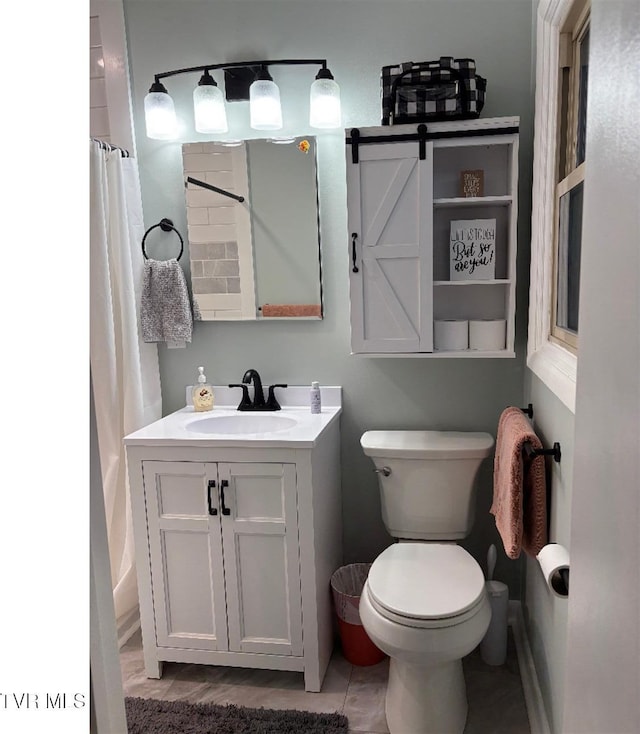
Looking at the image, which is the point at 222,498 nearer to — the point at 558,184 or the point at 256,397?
the point at 256,397

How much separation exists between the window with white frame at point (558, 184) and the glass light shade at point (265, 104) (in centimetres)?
91

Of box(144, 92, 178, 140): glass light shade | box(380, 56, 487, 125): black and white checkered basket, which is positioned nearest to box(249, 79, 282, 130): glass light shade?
box(144, 92, 178, 140): glass light shade

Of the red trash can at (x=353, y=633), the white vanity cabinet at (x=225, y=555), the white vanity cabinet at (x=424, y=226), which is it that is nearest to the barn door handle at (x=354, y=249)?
the white vanity cabinet at (x=424, y=226)

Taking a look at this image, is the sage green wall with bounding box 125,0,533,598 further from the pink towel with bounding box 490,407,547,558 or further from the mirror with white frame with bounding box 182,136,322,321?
the pink towel with bounding box 490,407,547,558

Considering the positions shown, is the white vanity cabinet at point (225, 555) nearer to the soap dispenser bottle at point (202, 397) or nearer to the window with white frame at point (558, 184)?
the soap dispenser bottle at point (202, 397)

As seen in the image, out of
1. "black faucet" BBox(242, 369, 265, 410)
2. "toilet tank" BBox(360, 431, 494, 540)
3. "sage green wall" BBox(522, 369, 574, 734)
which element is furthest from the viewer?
"black faucet" BBox(242, 369, 265, 410)

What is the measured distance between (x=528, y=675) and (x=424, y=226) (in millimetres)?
1548

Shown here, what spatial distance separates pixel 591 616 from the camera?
0.64 m

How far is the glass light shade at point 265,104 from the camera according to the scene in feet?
7.02

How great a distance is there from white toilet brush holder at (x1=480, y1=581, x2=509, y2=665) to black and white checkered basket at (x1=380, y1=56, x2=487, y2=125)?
1651mm

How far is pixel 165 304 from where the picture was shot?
2.36 meters

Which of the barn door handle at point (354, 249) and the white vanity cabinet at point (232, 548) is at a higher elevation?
the barn door handle at point (354, 249)

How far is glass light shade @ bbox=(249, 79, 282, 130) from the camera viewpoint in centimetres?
214
